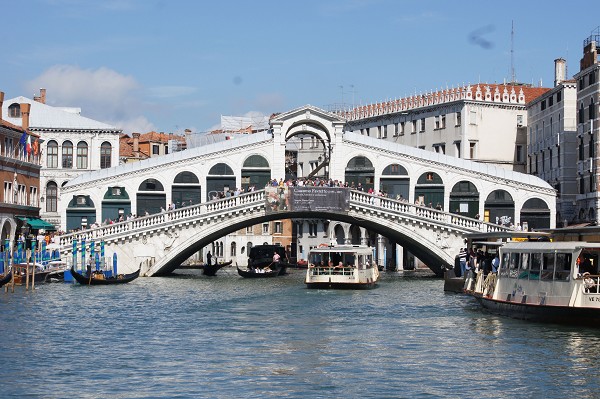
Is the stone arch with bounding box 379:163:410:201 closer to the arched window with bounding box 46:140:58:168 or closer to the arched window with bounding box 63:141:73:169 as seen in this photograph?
the arched window with bounding box 63:141:73:169

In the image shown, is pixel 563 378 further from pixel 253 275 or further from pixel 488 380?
pixel 253 275

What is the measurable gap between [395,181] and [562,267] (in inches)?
892

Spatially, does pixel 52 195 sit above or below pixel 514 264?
above

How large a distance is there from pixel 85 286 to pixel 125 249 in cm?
481

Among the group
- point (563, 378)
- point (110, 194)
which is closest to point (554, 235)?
point (563, 378)

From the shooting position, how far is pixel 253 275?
4972cm

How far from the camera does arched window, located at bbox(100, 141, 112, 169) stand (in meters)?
55.5

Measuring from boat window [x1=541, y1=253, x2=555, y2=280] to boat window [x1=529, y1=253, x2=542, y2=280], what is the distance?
168 mm

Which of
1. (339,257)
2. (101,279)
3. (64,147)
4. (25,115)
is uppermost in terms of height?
(25,115)

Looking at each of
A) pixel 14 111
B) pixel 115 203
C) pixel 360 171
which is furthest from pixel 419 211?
pixel 14 111

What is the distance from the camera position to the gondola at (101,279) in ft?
127

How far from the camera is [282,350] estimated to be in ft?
71.4

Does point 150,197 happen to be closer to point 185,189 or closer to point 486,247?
point 185,189

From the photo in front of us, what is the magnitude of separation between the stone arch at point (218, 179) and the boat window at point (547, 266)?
74.0 feet
